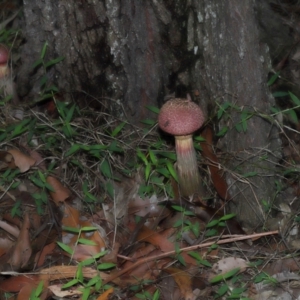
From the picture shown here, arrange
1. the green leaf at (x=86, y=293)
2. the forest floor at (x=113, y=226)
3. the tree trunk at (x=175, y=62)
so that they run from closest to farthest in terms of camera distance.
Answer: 1. the green leaf at (x=86, y=293)
2. the forest floor at (x=113, y=226)
3. the tree trunk at (x=175, y=62)

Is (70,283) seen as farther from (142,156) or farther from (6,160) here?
(6,160)

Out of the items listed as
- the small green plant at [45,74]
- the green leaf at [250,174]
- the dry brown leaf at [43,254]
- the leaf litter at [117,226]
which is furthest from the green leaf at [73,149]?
the green leaf at [250,174]

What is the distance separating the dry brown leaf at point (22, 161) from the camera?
3.50m

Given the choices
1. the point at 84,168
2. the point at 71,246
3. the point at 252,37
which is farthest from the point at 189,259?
the point at 252,37

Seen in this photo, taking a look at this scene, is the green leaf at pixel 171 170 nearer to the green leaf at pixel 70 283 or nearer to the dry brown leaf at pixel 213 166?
the dry brown leaf at pixel 213 166

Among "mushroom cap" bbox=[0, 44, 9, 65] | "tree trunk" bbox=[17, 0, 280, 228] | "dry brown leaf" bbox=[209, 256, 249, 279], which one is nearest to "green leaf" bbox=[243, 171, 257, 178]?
"tree trunk" bbox=[17, 0, 280, 228]

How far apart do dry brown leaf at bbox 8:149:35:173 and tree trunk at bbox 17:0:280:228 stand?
528 mm

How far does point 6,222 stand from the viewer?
336 centimetres

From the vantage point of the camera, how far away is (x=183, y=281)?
3055 mm

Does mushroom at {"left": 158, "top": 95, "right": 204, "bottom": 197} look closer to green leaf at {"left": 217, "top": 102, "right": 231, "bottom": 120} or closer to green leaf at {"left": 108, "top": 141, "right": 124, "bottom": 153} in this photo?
green leaf at {"left": 217, "top": 102, "right": 231, "bottom": 120}

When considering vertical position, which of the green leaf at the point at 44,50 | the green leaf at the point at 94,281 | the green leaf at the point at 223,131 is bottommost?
the green leaf at the point at 94,281

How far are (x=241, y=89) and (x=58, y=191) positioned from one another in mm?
1046

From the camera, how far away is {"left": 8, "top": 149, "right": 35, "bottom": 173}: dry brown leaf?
3.50m

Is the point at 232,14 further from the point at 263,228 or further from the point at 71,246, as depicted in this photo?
the point at 71,246
